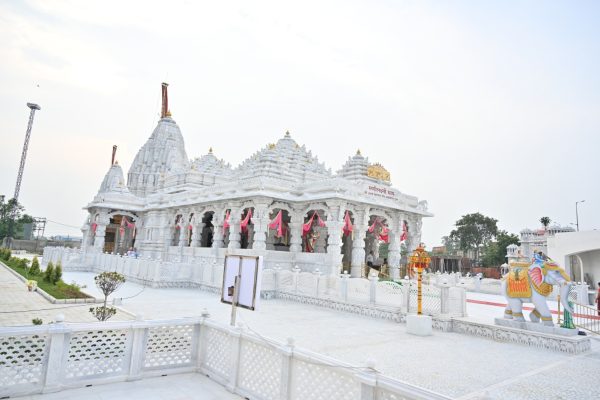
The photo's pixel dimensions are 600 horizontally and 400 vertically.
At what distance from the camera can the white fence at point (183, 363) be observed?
3.63m

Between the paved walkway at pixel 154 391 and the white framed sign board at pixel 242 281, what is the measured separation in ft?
2.87

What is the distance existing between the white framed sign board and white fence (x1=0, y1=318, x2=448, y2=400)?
15.2 inches

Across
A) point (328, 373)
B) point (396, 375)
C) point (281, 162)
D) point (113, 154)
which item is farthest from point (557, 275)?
point (113, 154)

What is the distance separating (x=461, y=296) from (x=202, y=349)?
268 inches

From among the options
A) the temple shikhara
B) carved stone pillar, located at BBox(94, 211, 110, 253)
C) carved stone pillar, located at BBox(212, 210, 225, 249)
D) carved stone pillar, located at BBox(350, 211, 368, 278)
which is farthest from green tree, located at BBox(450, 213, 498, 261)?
carved stone pillar, located at BBox(94, 211, 110, 253)

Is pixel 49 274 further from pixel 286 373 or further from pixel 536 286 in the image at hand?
pixel 536 286

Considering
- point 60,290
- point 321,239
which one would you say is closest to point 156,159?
point 321,239

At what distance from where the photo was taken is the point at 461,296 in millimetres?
9422

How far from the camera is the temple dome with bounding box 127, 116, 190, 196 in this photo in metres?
34.5

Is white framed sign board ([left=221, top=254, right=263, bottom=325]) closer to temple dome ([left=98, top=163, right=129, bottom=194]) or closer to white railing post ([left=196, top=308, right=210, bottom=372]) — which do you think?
white railing post ([left=196, top=308, right=210, bottom=372])

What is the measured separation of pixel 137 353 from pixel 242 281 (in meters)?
1.58

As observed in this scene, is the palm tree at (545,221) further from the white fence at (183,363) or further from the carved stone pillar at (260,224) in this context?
the white fence at (183,363)

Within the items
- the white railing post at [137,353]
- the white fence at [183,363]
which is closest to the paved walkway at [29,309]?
the white fence at [183,363]

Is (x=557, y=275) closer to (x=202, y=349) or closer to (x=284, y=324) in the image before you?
(x=284, y=324)
